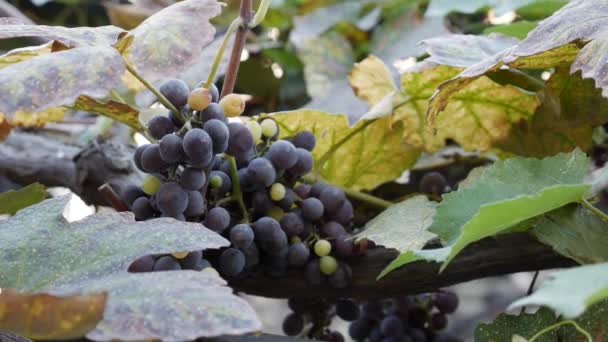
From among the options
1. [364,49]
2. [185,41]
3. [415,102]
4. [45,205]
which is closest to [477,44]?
[415,102]

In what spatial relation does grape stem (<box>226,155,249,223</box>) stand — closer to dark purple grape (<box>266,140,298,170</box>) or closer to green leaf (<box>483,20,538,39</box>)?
dark purple grape (<box>266,140,298,170</box>)

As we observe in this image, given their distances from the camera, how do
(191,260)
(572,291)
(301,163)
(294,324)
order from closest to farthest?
(572,291) → (191,260) → (301,163) → (294,324)

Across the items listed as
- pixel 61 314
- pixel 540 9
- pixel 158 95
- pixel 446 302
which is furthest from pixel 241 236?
pixel 540 9

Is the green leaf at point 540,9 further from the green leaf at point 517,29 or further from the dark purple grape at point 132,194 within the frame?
the dark purple grape at point 132,194

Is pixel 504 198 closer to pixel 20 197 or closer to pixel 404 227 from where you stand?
pixel 404 227

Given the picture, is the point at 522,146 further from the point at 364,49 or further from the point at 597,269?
the point at 364,49

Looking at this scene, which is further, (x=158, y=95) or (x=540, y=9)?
(x=540, y=9)
